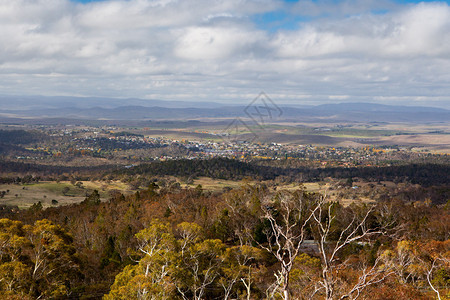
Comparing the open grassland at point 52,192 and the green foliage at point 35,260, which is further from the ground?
the green foliage at point 35,260

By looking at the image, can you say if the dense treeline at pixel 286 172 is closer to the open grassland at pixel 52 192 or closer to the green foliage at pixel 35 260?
the open grassland at pixel 52 192

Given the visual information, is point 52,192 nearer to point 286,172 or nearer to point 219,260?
point 219,260

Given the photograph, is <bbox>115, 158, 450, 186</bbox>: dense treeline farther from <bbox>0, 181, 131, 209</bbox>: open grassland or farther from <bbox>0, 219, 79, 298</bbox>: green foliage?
<bbox>0, 219, 79, 298</bbox>: green foliage

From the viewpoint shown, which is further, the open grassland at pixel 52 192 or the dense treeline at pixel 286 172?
the dense treeline at pixel 286 172

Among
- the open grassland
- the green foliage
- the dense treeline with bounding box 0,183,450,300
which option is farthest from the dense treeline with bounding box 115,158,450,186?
the green foliage

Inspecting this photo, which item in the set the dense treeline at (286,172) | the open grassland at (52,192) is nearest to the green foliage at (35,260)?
the open grassland at (52,192)

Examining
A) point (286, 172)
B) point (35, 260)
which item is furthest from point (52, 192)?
point (286, 172)

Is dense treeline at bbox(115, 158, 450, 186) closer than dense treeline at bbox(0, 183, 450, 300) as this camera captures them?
No
